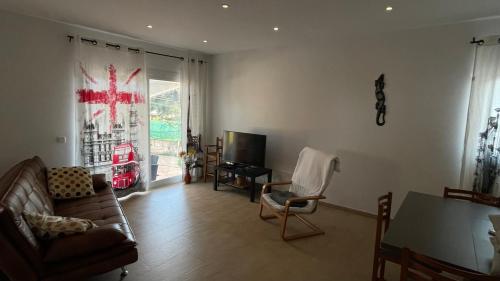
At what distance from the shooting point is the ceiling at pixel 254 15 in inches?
110

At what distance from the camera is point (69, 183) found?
320 cm

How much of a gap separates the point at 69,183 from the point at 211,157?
289 cm

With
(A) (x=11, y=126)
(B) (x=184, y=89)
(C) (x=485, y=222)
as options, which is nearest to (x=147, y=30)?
(B) (x=184, y=89)

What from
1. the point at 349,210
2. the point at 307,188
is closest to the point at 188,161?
the point at 307,188

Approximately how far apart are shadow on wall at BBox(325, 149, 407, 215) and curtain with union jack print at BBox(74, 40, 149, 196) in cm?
326

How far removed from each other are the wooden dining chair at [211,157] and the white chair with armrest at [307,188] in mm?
1923

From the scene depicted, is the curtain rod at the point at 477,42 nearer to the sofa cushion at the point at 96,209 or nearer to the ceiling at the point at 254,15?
the ceiling at the point at 254,15

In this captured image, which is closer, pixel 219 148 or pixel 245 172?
pixel 245 172

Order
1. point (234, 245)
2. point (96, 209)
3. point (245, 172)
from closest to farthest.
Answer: point (96, 209) → point (234, 245) → point (245, 172)

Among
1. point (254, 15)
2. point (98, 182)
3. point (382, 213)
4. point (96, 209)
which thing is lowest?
point (96, 209)

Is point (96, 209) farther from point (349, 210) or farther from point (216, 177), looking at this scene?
point (349, 210)

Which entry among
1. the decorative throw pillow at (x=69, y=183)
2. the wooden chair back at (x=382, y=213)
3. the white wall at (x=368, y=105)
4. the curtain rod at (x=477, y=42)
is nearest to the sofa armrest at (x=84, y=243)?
the decorative throw pillow at (x=69, y=183)

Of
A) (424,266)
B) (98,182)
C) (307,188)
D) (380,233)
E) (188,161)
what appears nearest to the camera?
(424,266)

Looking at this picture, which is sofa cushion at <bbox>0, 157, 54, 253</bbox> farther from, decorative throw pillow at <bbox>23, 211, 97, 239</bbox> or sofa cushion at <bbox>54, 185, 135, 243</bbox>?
sofa cushion at <bbox>54, 185, 135, 243</bbox>
